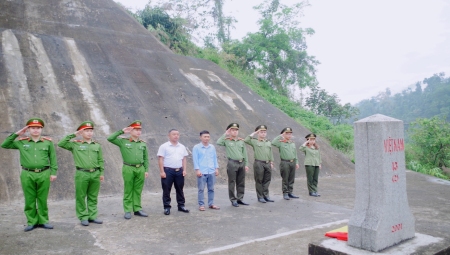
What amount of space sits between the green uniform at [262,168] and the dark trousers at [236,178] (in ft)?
1.47

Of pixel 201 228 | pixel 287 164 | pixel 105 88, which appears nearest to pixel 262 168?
pixel 287 164

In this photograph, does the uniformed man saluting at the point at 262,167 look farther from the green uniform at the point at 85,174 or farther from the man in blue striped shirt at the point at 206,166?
the green uniform at the point at 85,174

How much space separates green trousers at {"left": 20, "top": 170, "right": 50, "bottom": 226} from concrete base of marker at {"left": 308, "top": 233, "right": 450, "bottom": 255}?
3.77 meters

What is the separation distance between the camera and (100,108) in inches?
388

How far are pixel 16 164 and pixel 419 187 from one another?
9902 mm

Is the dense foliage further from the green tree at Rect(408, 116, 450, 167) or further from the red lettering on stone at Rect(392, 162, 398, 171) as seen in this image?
the red lettering on stone at Rect(392, 162, 398, 171)

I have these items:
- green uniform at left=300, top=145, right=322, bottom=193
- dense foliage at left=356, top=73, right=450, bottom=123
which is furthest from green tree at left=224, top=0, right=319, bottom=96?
green uniform at left=300, top=145, right=322, bottom=193

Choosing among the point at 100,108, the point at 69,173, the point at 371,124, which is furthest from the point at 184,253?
the point at 100,108

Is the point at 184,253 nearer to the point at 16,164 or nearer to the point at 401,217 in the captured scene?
the point at 401,217

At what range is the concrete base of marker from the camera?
3564 mm

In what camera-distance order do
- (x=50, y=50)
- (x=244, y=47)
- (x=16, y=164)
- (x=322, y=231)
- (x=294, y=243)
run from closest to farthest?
(x=294, y=243), (x=322, y=231), (x=16, y=164), (x=50, y=50), (x=244, y=47)

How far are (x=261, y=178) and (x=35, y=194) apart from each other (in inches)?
166

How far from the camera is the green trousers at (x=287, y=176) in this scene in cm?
809

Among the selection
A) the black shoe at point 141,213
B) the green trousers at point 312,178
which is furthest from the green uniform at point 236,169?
the green trousers at point 312,178
